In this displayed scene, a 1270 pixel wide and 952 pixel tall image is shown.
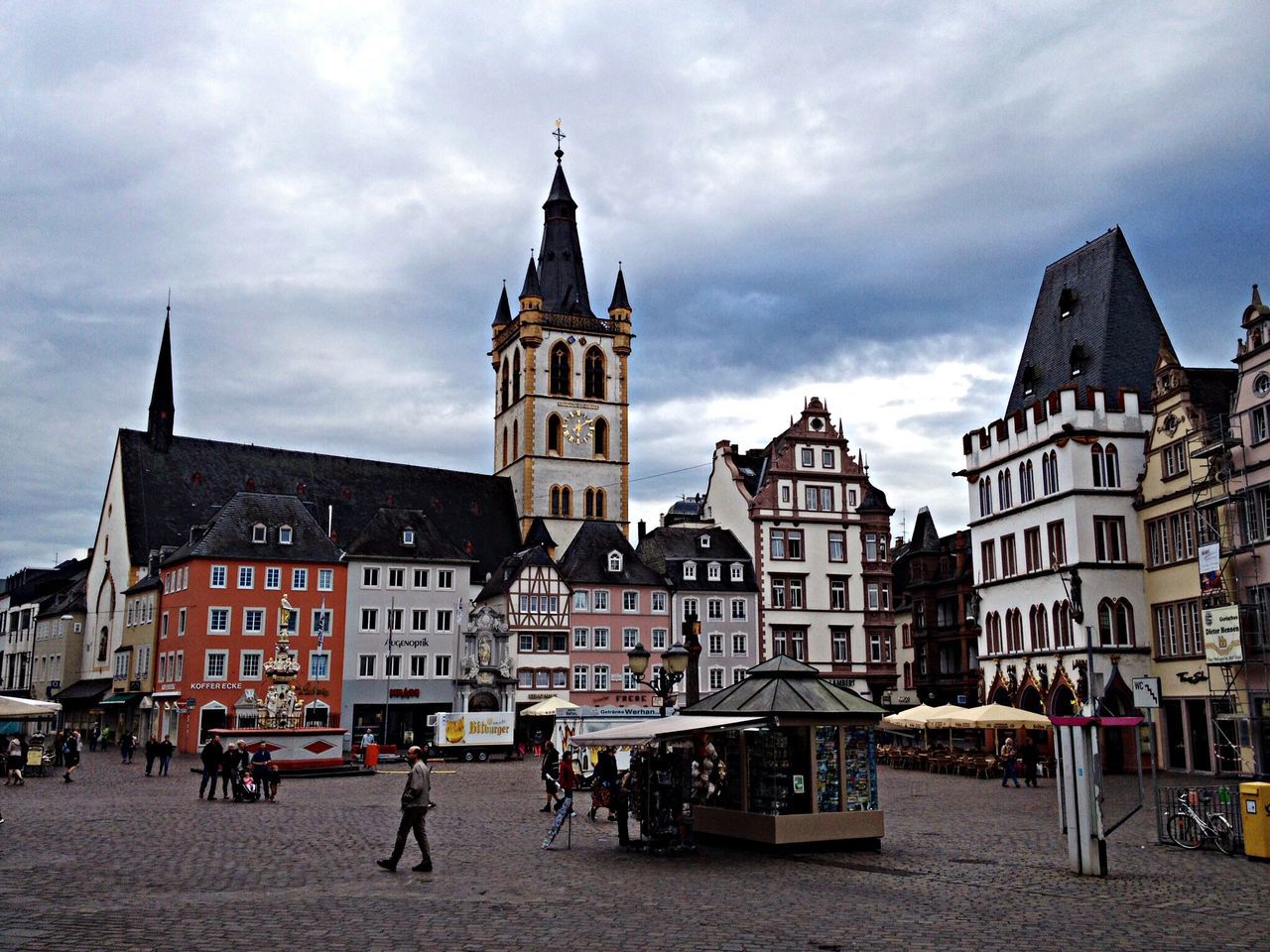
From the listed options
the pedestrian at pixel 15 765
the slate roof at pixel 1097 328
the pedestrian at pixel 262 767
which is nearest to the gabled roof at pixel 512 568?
the slate roof at pixel 1097 328

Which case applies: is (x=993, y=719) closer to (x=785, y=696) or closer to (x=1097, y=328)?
(x=1097, y=328)

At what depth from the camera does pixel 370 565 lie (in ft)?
228

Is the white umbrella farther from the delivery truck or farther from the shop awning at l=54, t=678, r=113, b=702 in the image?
the shop awning at l=54, t=678, r=113, b=702

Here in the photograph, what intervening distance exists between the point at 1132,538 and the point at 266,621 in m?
42.0

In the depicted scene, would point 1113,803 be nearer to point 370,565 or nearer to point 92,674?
point 370,565

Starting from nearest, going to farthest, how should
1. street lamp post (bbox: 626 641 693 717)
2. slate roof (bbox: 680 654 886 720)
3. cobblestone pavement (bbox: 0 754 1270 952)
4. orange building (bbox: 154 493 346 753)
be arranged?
cobblestone pavement (bbox: 0 754 1270 952), slate roof (bbox: 680 654 886 720), street lamp post (bbox: 626 641 693 717), orange building (bbox: 154 493 346 753)

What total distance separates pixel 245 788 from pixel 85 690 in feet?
169

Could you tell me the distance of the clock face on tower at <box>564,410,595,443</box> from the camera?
89.4 m

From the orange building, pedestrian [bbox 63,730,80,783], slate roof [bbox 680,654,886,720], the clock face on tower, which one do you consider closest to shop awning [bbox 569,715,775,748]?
slate roof [bbox 680,654,886,720]

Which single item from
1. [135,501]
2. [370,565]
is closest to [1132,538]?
[370,565]

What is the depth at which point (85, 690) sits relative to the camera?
75.7 meters

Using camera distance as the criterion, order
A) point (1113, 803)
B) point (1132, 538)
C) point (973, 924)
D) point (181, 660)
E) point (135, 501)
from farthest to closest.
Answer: point (135, 501) → point (181, 660) → point (1132, 538) → point (1113, 803) → point (973, 924)

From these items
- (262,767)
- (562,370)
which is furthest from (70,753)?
(562,370)

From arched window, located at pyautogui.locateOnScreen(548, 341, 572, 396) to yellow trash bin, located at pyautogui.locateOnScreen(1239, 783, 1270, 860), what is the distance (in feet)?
239
